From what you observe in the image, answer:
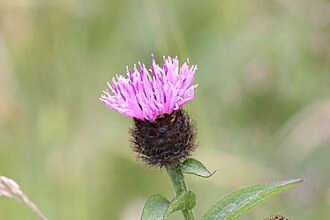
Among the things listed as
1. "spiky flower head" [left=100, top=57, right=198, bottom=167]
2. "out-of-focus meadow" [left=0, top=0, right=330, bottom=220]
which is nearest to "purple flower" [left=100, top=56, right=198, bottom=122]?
"spiky flower head" [left=100, top=57, right=198, bottom=167]

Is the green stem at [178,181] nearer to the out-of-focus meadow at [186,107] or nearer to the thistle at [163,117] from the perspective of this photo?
the thistle at [163,117]

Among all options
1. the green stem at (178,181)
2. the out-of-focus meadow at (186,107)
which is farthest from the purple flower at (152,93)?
the out-of-focus meadow at (186,107)

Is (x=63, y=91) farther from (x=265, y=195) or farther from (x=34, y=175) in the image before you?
(x=265, y=195)

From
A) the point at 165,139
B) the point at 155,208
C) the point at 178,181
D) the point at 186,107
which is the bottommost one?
the point at 155,208

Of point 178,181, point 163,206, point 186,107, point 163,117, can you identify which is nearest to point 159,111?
point 163,117

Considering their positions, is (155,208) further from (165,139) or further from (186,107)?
(186,107)

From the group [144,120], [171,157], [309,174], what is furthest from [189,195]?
[309,174]
